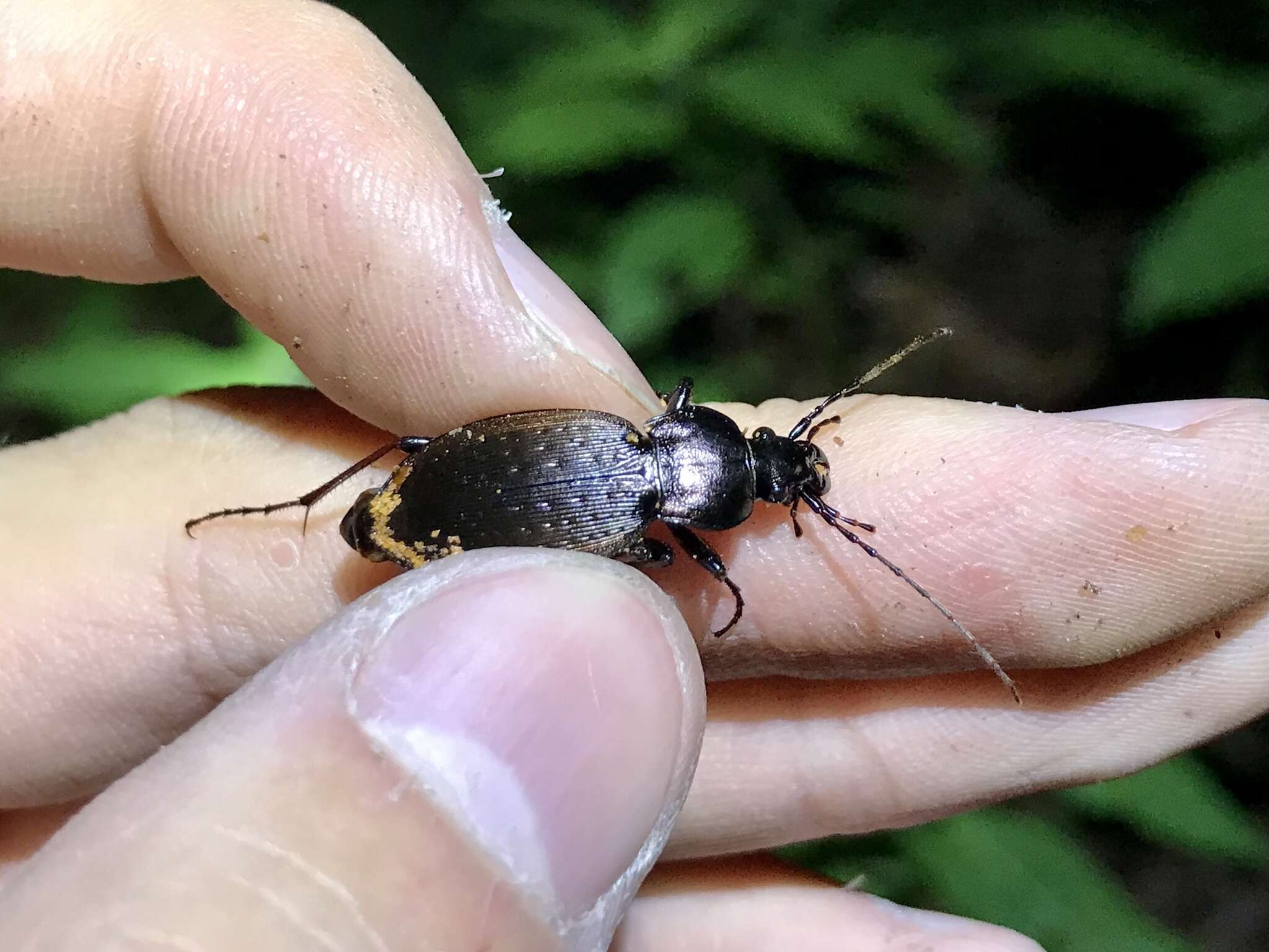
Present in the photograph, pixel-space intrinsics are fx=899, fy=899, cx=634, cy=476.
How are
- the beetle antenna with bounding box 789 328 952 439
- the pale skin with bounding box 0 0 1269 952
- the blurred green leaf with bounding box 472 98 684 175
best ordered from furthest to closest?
the blurred green leaf with bounding box 472 98 684 175, the beetle antenna with bounding box 789 328 952 439, the pale skin with bounding box 0 0 1269 952

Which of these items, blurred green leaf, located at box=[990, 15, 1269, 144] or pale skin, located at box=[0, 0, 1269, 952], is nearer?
pale skin, located at box=[0, 0, 1269, 952]

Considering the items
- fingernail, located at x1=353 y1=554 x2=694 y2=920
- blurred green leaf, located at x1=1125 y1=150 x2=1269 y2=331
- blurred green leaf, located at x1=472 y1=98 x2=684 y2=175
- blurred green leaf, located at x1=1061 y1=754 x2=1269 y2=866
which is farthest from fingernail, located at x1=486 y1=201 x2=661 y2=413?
blurred green leaf, located at x1=1061 y1=754 x2=1269 y2=866

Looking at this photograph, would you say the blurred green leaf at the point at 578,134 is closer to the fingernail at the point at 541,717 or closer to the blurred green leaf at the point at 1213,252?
the blurred green leaf at the point at 1213,252

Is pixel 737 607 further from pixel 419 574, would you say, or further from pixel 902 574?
pixel 419 574

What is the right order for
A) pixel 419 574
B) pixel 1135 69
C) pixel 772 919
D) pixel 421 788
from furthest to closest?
pixel 1135 69 < pixel 772 919 < pixel 419 574 < pixel 421 788

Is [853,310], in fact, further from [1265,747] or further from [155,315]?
[155,315]

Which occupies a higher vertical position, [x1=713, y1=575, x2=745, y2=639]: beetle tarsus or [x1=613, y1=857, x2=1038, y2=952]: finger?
[x1=713, y1=575, x2=745, y2=639]: beetle tarsus

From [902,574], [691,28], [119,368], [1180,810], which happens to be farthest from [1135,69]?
[119,368]

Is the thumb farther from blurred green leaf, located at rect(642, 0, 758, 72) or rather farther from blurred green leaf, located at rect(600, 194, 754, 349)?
blurred green leaf, located at rect(642, 0, 758, 72)

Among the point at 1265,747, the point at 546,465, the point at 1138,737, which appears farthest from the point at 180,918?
the point at 1265,747
